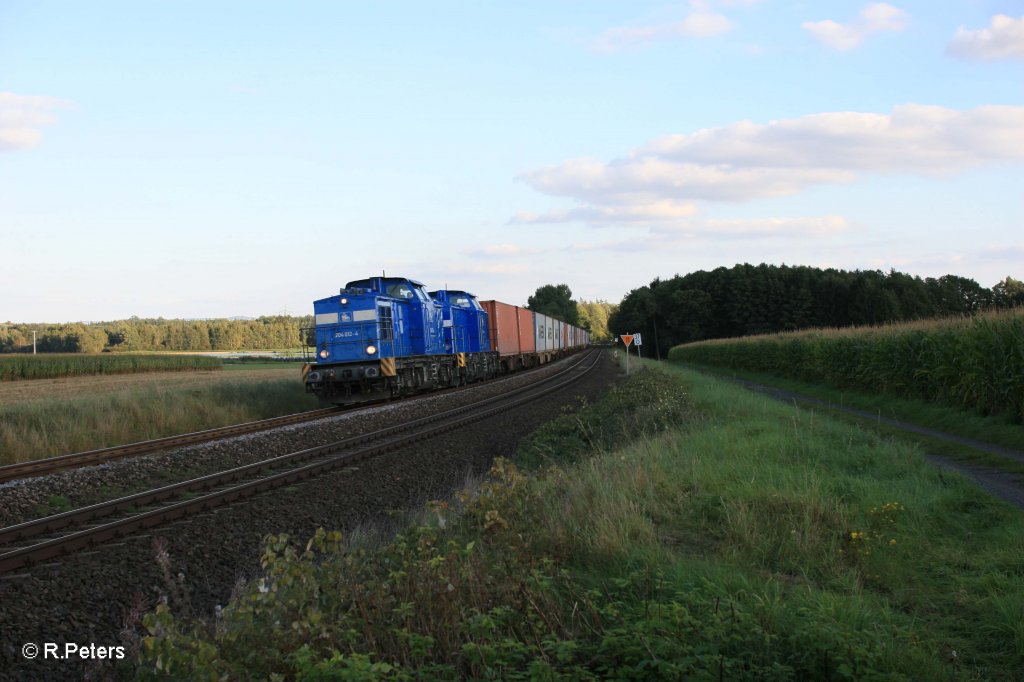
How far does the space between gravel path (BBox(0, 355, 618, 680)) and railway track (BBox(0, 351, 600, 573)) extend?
0.94ft

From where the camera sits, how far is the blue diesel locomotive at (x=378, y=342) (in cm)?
2259

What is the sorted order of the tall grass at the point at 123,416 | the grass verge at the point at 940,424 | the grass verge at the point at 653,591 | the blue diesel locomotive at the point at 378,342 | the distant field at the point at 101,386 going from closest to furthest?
the grass verge at the point at 653,591
the grass verge at the point at 940,424
the tall grass at the point at 123,416
the blue diesel locomotive at the point at 378,342
the distant field at the point at 101,386

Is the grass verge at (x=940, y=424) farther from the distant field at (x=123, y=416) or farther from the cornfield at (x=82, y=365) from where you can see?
the cornfield at (x=82, y=365)

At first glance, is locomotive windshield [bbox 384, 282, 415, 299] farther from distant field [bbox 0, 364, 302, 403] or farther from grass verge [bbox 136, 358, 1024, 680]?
grass verge [bbox 136, 358, 1024, 680]

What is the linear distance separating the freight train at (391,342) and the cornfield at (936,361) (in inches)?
→ 599

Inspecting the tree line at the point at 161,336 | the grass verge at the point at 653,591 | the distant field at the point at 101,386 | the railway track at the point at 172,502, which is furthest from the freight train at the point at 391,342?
the tree line at the point at 161,336

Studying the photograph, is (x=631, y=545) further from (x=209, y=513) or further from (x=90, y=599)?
(x=209, y=513)

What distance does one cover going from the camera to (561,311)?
16188 centimetres

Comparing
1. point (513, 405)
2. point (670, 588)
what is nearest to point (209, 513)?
point (670, 588)

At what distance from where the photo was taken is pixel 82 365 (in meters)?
52.6

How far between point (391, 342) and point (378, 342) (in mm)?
957

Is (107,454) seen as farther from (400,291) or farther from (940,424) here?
(940,424)

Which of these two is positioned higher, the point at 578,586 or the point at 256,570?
the point at 578,586

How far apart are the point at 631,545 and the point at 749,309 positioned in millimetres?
91871
